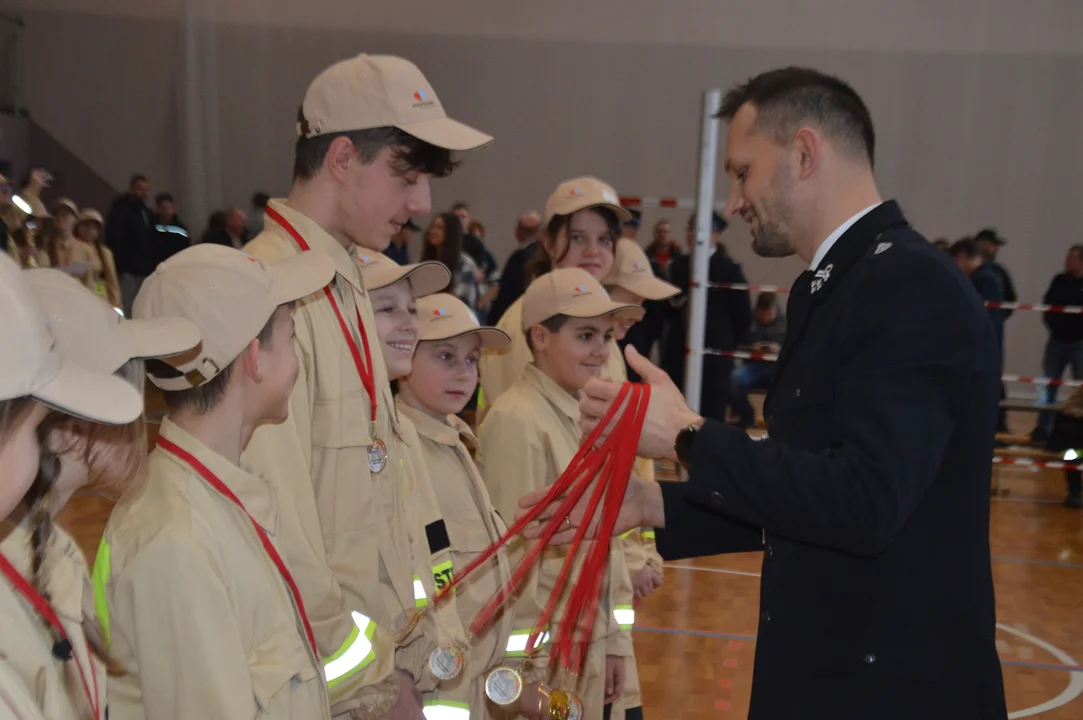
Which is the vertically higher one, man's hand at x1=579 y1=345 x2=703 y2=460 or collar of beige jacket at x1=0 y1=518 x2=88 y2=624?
man's hand at x1=579 y1=345 x2=703 y2=460

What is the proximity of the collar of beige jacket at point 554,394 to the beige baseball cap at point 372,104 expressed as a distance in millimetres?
1038

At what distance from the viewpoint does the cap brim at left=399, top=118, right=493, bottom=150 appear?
2.23 meters

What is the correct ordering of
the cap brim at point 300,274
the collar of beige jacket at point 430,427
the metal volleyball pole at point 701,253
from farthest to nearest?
the metal volleyball pole at point 701,253 < the collar of beige jacket at point 430,427 < the cap brim at point 300,274

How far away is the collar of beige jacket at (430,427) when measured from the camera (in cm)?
285

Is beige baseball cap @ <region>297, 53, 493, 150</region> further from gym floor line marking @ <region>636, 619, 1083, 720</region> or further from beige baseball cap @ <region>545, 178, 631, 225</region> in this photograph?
gym floor line marking @ <region>636, 619, 1083, 720</region>

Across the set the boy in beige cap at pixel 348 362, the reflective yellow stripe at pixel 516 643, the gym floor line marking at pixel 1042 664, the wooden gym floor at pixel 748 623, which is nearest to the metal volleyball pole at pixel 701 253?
the wooden gym floor at pixel 748 623

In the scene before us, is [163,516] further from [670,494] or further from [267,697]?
[670,494]

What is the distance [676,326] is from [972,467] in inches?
268

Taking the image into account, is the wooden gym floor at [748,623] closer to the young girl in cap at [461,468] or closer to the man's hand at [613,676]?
the man's hand at [613,676]

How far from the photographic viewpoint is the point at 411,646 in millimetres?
2240

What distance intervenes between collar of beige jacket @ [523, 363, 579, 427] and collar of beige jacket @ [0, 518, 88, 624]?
1.76 meters

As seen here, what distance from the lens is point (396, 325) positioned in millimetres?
2670

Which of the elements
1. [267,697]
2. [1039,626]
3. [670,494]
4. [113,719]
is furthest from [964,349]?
[1039,626]

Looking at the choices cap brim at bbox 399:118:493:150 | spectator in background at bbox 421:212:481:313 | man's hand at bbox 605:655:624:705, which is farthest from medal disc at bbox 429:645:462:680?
spectator in background at bbox 421:212:481:313
